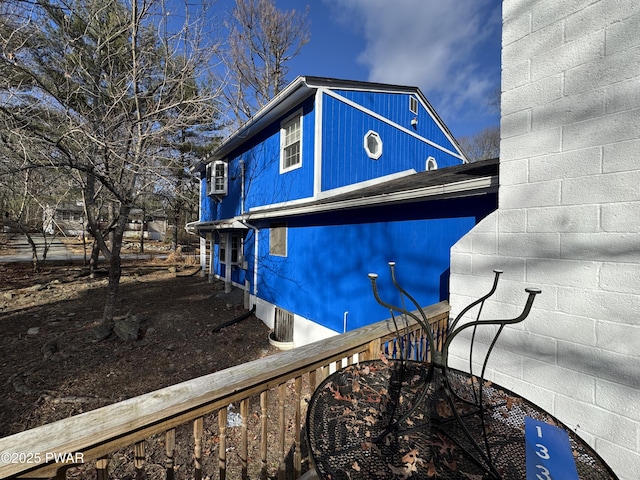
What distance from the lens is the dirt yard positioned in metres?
3.93

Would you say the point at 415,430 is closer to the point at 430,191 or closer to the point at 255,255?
the point at 430,191

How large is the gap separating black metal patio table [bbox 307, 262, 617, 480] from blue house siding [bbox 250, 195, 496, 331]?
2340mm

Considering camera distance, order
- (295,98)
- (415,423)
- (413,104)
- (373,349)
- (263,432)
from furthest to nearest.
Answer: (413,104) → (295,98) → (373,349) → (263,432) → (415,423)

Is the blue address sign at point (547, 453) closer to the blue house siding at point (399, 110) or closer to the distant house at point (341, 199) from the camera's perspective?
the distant house at point (341, 199)

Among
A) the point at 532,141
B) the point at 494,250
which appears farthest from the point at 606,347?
the point at 532,141

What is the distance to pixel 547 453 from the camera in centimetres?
109

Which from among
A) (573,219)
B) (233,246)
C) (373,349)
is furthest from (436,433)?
(233,246)

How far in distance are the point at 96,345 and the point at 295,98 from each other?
6.68 meters

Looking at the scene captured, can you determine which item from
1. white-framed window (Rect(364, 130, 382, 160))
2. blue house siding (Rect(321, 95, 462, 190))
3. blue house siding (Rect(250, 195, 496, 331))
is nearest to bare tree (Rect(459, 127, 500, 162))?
blue house siding (Rect(321, 95, 462, 190))

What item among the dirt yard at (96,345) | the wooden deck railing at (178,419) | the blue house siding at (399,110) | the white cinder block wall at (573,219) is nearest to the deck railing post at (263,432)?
the wooden deck railing at (178,419)

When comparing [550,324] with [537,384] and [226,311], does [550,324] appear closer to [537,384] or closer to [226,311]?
[537,384]

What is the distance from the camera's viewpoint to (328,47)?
29.6ft

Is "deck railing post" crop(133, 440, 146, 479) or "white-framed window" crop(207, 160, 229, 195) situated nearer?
"deck railing post" crop(133, 440, 146, 479)

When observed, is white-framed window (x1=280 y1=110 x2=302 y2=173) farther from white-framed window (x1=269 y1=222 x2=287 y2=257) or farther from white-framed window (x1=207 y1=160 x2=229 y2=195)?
white-framed window (x1=207 y1=160 x2=229 y2=195)
